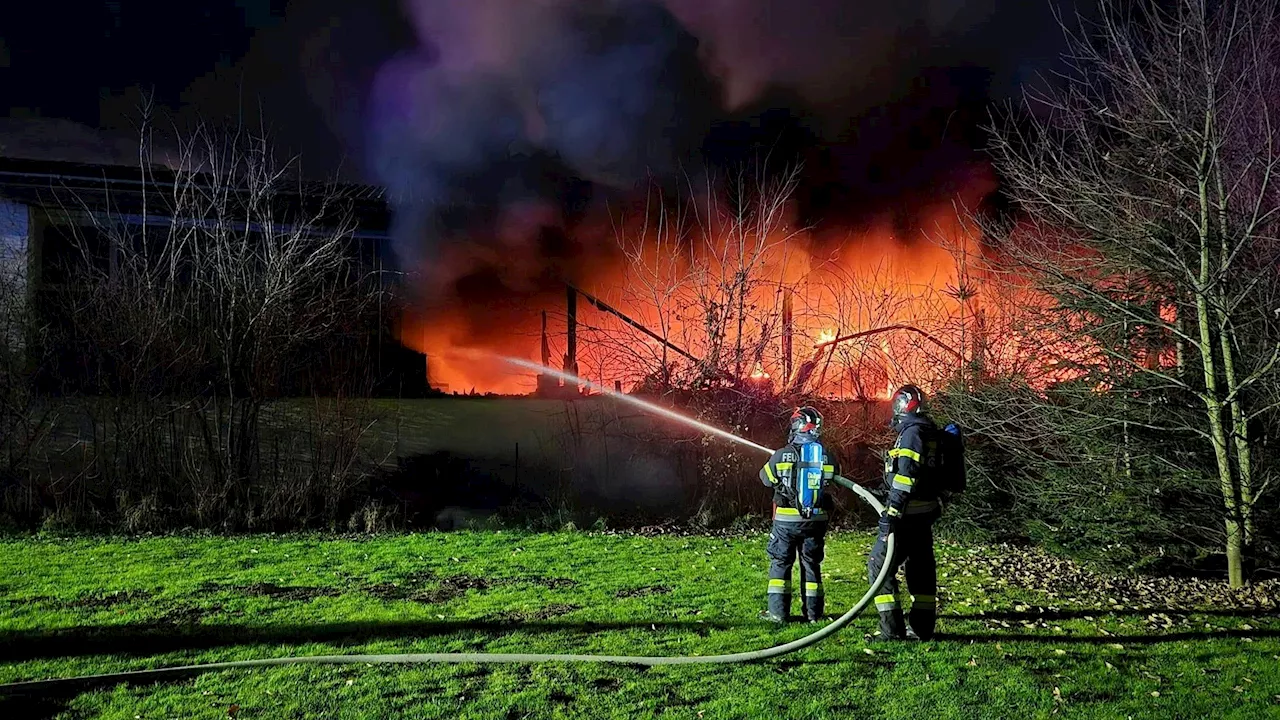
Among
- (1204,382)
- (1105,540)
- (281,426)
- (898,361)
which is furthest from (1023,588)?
(281,426)

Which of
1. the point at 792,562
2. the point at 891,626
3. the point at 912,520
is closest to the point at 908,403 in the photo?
the point at 912,520

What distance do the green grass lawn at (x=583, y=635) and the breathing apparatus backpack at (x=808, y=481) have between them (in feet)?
3.28

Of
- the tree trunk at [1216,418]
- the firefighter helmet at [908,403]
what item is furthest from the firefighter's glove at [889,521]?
the tree trunk at [1216,418]

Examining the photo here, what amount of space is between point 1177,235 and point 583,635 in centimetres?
701

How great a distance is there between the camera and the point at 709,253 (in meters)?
13.6

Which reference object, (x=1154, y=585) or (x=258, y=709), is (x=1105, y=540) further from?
(x=258, y=709)

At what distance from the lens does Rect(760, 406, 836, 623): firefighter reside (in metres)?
6.36

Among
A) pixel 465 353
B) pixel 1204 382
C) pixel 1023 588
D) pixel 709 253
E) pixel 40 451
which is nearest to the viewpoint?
pixel 1023 588

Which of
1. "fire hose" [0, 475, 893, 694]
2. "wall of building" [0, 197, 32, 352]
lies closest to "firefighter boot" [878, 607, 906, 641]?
"fire hose" [0, 475, 893, 694]

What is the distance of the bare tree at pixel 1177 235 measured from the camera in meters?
7.95

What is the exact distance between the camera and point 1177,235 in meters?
8.07

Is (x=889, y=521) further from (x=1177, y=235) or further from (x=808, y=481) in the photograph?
(x=1177, y=235)

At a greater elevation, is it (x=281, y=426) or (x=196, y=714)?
(x=281, y=426)

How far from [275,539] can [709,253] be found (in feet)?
25.9
